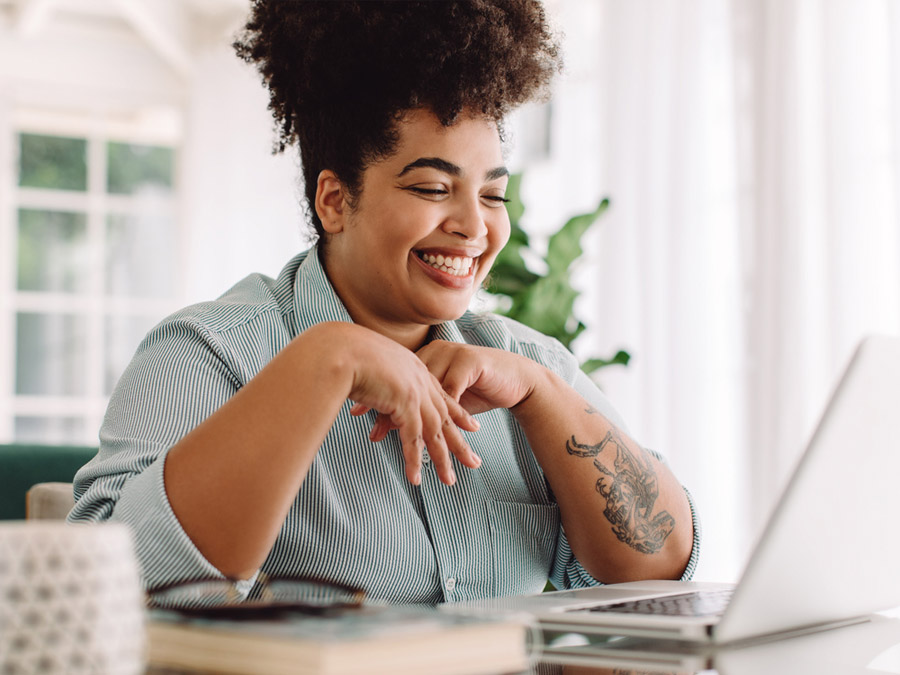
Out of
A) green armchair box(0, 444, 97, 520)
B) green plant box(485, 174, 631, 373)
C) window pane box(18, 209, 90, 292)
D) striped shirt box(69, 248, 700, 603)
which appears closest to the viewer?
striped shirt box(69, 248, 700, 603)

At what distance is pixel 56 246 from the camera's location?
5277 millimetres

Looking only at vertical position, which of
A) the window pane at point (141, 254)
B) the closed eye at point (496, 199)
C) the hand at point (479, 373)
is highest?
the window pane at point (141, 254)

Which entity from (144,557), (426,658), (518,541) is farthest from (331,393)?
(518,541)

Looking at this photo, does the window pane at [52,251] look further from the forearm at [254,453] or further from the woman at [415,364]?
the forearm at [254,453]

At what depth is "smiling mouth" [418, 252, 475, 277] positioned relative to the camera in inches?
51.0

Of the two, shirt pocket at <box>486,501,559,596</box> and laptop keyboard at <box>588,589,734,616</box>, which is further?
shirt pocket at <box>486,501,559,596</box>

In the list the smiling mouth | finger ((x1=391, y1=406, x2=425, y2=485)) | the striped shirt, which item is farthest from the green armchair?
finger ((x1=391, y1=406, x2=425, y2=485))

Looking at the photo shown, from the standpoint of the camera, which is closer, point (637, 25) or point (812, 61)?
point (812, 61)

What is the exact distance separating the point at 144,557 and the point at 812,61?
2434 mm

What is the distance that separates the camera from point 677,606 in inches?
34.6

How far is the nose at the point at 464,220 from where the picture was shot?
1.27m

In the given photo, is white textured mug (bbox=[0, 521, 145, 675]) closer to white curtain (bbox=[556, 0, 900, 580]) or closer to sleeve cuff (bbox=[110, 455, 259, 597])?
sleeve cuff (bbox=[110, 455, 259, 597])

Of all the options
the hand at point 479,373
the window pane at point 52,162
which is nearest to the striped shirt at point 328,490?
the hand at point 479,373

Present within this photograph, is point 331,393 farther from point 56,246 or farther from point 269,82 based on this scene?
point 56,246
